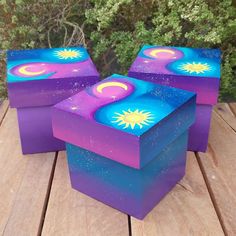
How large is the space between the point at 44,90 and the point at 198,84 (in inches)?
14.5

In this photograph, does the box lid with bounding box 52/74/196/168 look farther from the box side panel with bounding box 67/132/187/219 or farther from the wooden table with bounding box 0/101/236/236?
the wooden table with bounding box 0/101/236/236

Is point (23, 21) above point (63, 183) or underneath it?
above

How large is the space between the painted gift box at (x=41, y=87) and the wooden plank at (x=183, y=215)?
13.1 inches

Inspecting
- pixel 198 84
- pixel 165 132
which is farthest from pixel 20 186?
pixel 198 84

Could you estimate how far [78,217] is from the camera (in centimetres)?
80

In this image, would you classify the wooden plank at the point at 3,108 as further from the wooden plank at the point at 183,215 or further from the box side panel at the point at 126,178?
the wooden plank at the point at 183,215

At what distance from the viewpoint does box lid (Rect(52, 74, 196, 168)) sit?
71 centimetres

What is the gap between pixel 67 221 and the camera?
793 millimetres

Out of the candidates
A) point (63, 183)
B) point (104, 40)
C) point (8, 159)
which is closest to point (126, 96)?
point (63, 183)

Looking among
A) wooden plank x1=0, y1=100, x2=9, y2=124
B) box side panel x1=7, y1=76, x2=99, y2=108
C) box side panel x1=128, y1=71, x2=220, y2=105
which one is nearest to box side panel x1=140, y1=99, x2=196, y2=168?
box side panel x1=128, y1=71, x2=220, y2=105

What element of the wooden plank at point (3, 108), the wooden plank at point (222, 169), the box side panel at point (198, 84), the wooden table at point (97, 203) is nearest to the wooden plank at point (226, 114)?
A: the wooden plank at point (222, 169)

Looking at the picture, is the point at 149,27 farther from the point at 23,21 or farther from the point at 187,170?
the point at 187,170

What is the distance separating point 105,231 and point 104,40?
847 mm

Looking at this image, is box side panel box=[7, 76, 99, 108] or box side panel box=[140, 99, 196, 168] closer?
box side panel box=[140, 99, 196, 168]
